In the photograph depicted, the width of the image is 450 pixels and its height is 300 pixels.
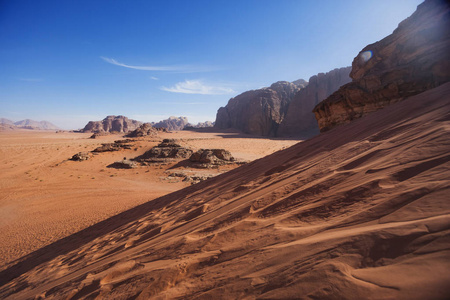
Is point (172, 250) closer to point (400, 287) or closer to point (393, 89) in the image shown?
point (400, 287)

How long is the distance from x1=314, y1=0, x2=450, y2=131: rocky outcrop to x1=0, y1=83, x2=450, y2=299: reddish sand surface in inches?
257

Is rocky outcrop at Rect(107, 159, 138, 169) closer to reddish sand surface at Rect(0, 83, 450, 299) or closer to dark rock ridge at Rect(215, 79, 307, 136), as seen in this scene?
reddish sand surface at Rect(0, 83, 450, 299)

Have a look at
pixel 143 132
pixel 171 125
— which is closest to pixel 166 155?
pixel 143 132

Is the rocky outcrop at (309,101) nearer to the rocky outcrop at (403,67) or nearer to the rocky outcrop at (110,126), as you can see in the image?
the rocky outcrop at (403,67)

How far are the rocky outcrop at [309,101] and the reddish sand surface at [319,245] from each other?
121ft

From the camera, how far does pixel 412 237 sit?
925 mm

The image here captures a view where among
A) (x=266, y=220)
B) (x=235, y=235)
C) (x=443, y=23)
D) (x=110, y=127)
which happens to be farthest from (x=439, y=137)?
(x=110, y=127)

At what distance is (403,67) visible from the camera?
782cm

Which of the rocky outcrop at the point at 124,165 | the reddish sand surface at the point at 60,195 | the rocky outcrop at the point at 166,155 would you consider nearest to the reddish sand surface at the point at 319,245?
the reddish sand surface at the point at 60,195

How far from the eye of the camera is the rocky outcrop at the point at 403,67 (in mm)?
6941

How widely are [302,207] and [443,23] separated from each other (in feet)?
34.3

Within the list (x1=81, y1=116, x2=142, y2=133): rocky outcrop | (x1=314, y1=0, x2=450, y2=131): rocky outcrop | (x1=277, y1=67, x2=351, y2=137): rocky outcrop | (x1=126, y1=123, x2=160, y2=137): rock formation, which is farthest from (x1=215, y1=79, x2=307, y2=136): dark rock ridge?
(x1=81, y1=116, x2=142, y2=133): rocky outcrop

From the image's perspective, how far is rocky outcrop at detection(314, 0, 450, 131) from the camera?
6941 mm

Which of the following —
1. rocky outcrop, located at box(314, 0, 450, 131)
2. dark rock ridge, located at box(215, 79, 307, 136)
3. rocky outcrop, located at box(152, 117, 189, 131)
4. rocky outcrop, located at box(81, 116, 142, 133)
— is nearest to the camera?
rocky outcrop, located at box(314, 0, 450, 131)
